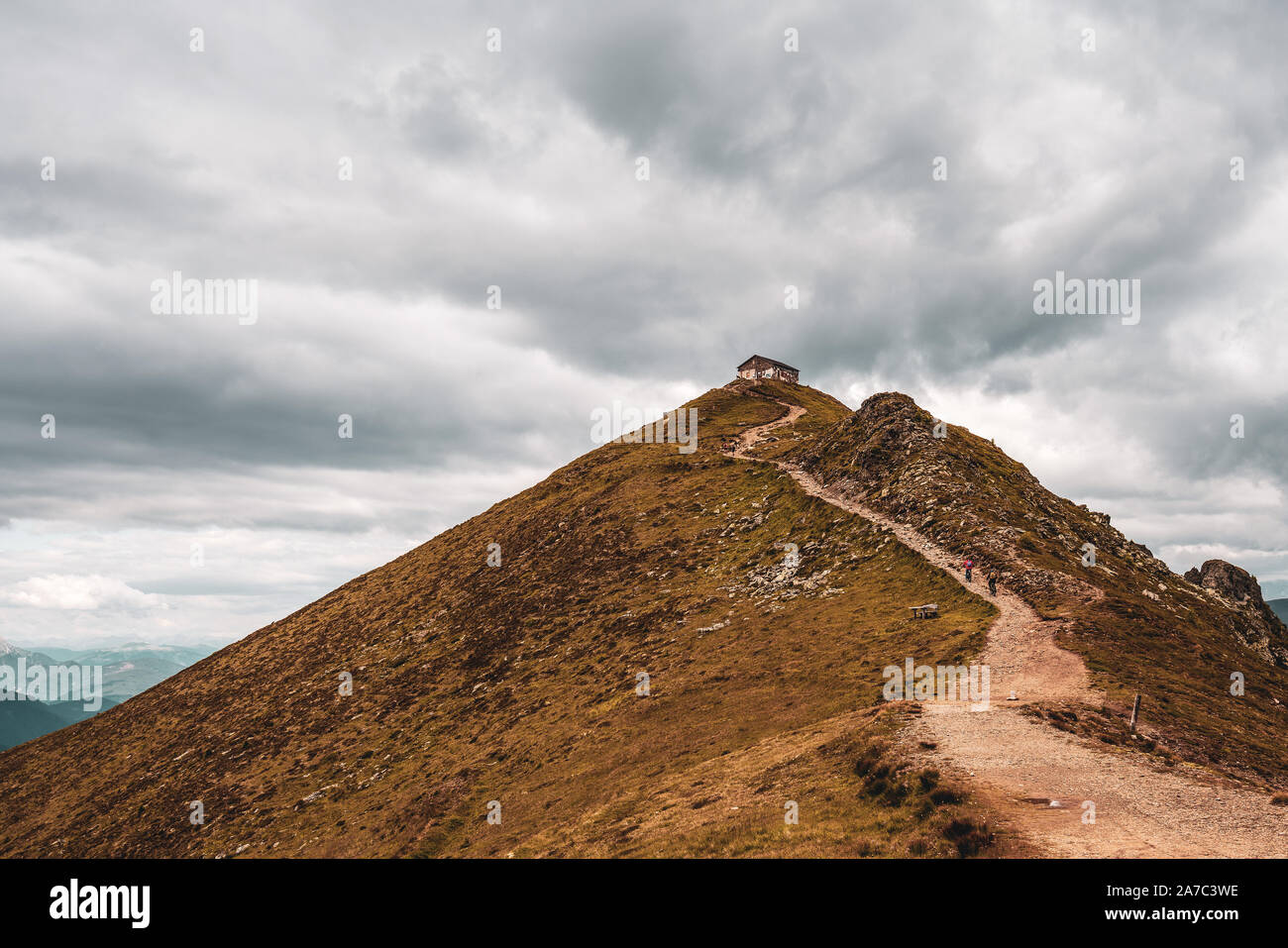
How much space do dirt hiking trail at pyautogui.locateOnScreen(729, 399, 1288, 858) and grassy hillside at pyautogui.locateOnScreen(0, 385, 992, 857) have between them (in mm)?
1853

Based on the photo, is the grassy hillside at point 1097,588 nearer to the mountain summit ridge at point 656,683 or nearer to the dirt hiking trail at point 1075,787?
the mountain summit ridge at point 656,683

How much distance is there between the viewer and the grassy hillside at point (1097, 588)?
101 ft

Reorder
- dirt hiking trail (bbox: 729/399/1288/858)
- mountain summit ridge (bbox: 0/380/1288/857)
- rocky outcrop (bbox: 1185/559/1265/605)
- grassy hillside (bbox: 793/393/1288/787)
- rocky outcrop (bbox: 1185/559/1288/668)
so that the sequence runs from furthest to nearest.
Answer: rocky outcrop (bbox: 1185/559/1265/605) → rocky outcrop (bbox: 1185/559/1288/668) → grassy hillside (bbox: 793/393/1288/787) → mountain summit ridge (bbox: 0/380/1288/857) → dirt hiking trail (bbox: 729/399/1288/858)

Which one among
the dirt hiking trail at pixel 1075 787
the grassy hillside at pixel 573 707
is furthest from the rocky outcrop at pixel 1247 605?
the dirt hiking trail at pixel 1075 787

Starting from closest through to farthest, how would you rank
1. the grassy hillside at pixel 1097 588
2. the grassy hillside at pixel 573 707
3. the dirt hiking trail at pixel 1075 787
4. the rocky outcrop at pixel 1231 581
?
1. the dirt hiking trail at pixel 1075 787
2. the grassy hillside at pixel 573 707
3. the grassy hillside at pixel 1097 588
4. the rocky outcrop at pixel 1231 581

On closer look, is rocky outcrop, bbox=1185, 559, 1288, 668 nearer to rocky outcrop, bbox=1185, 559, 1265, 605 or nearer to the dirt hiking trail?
rocky outcrop, bbox=1185, 559, 1265, 605

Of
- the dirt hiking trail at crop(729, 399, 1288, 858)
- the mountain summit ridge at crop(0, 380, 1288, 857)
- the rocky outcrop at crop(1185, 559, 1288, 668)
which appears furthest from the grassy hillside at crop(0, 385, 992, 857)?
the rocky outcrop at crop(1185, 559, 1288, 668)

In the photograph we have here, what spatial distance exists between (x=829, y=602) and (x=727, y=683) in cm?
1315

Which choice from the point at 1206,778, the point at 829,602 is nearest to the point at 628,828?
the point at 1206,778

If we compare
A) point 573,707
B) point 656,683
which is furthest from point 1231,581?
point 573,707

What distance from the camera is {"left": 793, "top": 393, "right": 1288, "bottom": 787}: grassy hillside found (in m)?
30.7

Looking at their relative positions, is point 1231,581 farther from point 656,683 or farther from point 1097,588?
point 656,683

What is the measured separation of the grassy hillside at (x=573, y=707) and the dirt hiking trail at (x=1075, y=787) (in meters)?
1.85
